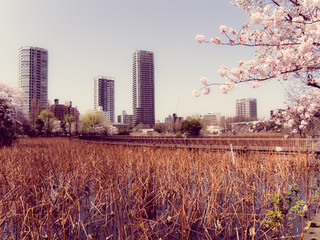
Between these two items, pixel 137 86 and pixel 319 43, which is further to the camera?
pixel 137 86

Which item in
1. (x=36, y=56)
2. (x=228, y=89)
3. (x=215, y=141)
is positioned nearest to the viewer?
Result: (x=228, y=89)

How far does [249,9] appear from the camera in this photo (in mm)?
6660

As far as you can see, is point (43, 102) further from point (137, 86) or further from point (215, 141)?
point (215, 141)

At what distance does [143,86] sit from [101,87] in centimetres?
3579

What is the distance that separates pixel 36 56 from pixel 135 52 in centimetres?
6285

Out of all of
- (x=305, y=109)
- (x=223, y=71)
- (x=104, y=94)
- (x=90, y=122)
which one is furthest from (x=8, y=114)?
(x=104, y=94)

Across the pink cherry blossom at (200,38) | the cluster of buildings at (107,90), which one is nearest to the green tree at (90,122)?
the pink cherry blossom at (200,38)

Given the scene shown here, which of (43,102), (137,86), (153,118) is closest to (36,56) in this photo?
(43,102)

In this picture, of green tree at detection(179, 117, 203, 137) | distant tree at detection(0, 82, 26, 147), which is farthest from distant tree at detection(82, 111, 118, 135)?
green tree at detection(179, 117, 203, 137)

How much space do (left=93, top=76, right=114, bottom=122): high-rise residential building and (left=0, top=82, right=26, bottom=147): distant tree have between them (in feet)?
455

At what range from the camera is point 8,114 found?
16875mm

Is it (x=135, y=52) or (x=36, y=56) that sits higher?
(x=135, y=52)

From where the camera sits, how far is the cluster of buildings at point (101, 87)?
107406 mm

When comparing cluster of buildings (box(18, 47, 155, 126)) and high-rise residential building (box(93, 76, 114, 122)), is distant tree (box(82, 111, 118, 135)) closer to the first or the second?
cluster of buildings (box(18, 47, 155, 126))
